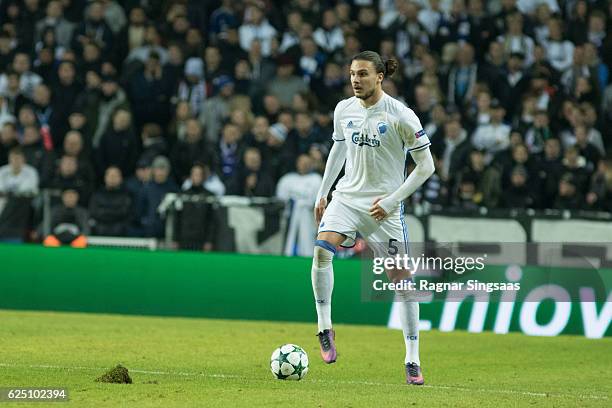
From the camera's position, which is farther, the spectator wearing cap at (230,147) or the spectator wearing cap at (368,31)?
the spectator wearing cap at (368,31)

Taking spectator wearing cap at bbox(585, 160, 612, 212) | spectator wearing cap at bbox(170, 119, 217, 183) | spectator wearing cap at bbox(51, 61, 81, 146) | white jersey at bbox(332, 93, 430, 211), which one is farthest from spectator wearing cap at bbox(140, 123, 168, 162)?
white jersey at bbox(332, 93, 430, 211)

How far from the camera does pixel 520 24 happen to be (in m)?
20.5

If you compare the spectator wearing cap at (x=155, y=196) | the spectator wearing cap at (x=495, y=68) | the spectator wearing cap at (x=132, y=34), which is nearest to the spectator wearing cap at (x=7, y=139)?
the spectator wearing cap at (x=155, y=196)

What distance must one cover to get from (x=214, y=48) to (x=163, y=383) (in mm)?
11369

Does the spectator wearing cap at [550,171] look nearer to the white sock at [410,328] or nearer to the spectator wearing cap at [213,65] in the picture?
the spectator wearing cap at [213,65]

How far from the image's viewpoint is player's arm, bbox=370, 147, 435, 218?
34.1ft

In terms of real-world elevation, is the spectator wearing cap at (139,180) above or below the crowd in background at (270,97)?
below

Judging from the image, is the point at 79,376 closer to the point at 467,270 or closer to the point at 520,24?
the point at 467,270

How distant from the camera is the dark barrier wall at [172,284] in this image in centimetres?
1680

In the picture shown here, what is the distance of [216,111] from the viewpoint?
20391mm

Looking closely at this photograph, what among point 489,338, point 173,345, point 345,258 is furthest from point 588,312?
point 173,345

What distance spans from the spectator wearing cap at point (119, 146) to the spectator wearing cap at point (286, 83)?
231 centimetres

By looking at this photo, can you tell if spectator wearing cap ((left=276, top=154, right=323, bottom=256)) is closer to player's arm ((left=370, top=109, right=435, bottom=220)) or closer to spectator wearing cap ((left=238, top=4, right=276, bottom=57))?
spectator wearing cap ((left=238, top=4, right=276, bottom=57))

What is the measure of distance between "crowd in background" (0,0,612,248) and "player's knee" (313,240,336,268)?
20.5ft
